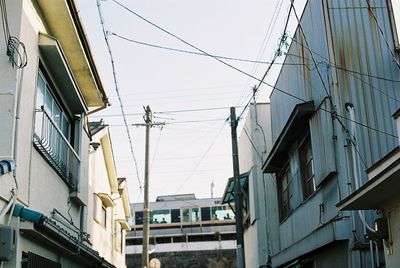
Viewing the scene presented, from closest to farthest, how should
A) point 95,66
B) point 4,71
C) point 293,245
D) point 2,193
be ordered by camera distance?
point 2,193 → point 4,71 → point 95,66 → point 293,245

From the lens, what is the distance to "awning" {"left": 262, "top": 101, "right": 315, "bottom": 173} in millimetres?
11953

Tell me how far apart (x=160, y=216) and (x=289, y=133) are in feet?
125

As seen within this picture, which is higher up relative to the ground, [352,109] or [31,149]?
[352,109]

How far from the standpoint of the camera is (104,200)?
65.4 feet

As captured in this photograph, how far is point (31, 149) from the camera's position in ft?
29.0

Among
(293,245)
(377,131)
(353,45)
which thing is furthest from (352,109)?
(293,245)

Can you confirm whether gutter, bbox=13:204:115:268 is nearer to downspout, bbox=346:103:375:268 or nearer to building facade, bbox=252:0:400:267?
building facade, bbox=252:0:400:267

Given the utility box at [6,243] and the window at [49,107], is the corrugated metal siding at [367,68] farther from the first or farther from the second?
the utility box at [6,243]

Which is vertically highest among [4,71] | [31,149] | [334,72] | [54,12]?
[54,12]

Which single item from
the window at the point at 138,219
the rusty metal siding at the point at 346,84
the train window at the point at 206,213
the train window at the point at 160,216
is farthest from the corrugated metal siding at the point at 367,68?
the window at the point at 138,219

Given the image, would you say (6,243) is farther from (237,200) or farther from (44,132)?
(237,200)

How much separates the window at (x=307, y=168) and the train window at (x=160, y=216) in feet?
122

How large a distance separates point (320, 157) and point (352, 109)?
4.82 feet

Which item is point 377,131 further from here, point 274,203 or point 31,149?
point 274,203
